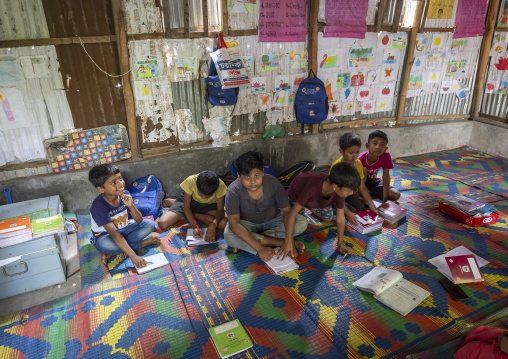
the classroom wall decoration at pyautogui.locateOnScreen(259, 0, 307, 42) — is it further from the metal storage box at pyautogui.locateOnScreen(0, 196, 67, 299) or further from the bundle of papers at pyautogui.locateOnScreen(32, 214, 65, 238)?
the metal storage box at pyautogui.locateOnScreen(0, 196, 67, 299)

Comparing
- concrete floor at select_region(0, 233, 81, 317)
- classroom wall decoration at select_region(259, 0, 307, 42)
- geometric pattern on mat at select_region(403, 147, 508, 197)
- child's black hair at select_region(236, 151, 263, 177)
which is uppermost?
classroom wall decoration at select_region(259, 0, 307, 42)

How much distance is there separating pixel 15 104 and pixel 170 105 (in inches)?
65.1

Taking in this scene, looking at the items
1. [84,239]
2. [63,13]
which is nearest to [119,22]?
[63,13]

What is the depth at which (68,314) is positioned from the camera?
104 inches

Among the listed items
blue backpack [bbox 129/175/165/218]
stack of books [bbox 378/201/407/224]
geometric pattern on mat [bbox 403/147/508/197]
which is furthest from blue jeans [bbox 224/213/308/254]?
geometric pattern on mat [bbox 403/147/508/197]

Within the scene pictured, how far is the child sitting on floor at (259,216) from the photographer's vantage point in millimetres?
3041

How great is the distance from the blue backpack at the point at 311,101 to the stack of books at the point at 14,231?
3.58m

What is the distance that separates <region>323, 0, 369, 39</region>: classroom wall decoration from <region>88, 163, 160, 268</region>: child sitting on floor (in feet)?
11.5

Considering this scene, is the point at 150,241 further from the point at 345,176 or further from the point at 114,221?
the point at 345,176

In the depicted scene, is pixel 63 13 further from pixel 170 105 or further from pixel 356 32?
pixel 356 32

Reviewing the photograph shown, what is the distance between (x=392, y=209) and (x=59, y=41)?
409 cm

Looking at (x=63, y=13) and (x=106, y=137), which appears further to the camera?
(x=106, y=137)

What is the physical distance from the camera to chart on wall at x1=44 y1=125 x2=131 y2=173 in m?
3.98

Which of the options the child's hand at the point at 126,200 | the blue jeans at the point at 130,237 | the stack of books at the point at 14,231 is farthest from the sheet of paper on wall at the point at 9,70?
the blue jeans at the point at 130,237
